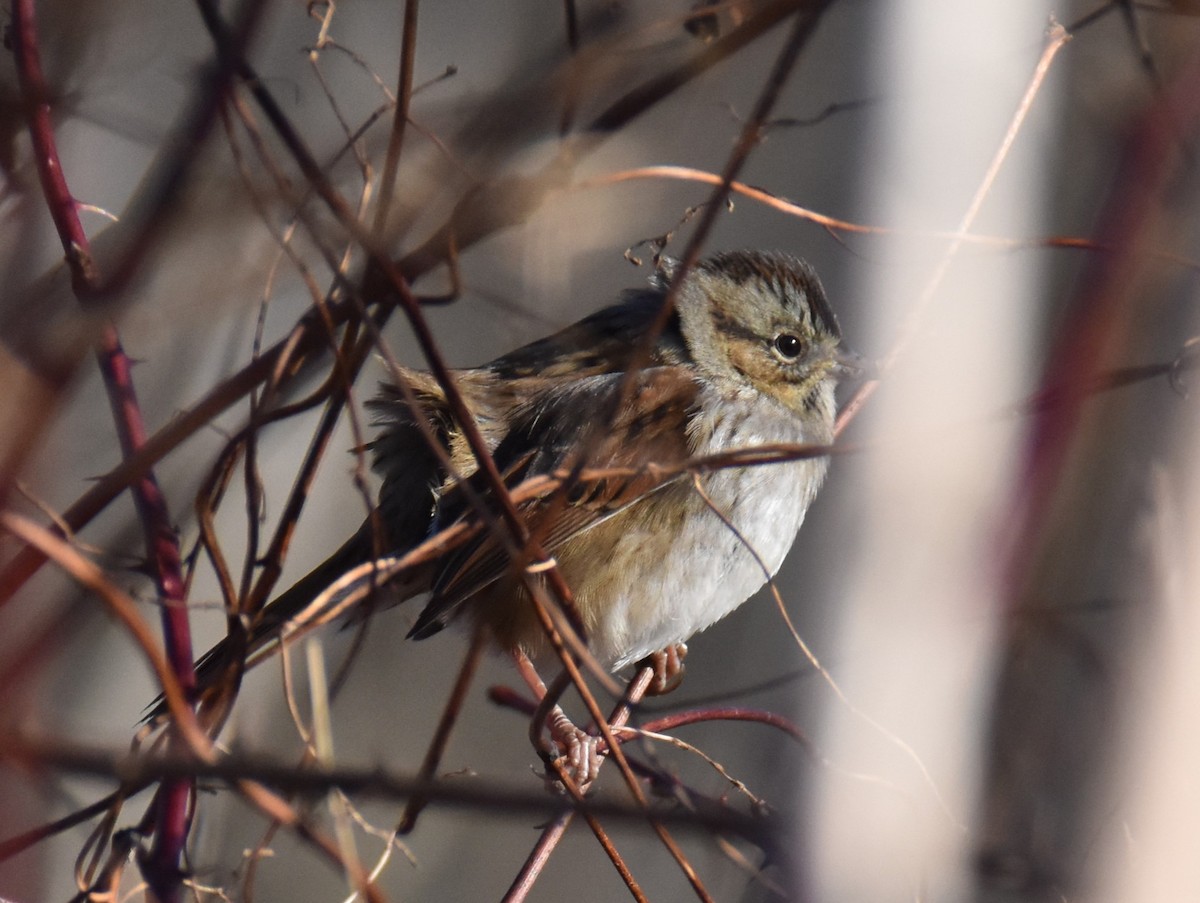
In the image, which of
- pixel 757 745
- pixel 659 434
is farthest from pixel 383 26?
pixel 757 745

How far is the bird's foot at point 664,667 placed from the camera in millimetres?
2973

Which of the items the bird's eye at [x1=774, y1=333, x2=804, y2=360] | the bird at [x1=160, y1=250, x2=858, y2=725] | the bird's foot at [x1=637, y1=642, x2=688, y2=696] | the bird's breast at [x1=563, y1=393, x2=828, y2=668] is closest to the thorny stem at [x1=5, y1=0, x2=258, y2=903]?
the bird at [x1=160, y1=250, x2=858, y2=725]

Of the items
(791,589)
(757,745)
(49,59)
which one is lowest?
(757,745)

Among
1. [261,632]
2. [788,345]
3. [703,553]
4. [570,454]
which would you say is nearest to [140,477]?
[261,632]

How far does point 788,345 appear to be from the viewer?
292 centimetres

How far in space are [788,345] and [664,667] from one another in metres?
0.81

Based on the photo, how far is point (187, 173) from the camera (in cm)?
111

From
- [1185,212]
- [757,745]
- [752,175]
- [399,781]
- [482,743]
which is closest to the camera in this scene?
[399,781]

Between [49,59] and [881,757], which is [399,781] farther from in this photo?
[881,757]

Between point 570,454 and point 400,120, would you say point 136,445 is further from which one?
point 570,454

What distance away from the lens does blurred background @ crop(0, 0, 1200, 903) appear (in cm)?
122

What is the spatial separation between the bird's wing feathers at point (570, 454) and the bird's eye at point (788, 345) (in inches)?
12.1

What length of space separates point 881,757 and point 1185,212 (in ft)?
3.57

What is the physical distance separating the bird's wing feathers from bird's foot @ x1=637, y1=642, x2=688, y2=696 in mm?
472
